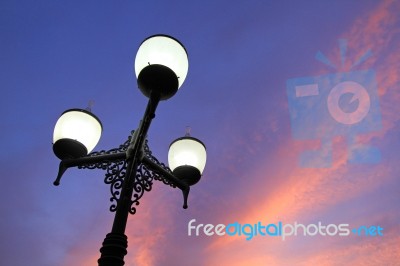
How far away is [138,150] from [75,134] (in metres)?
0.98

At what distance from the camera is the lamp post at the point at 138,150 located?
178 inches

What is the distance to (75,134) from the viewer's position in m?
5.38

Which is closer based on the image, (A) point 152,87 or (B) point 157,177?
(A) point 152,87

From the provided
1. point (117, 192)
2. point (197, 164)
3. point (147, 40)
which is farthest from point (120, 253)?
point (147, 40)

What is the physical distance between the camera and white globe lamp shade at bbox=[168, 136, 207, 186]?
5.71 m

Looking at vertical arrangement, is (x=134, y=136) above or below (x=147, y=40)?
below

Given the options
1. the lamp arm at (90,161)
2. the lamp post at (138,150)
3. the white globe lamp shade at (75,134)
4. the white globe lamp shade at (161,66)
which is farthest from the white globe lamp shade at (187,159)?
the white globe lamp shade at (161,66)

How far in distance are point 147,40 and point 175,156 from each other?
1903 mm

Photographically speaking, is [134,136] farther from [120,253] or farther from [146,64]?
[120,253]

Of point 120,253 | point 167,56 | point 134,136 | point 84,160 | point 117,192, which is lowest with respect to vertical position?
point 120,253

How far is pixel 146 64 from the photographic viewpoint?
4.65 m

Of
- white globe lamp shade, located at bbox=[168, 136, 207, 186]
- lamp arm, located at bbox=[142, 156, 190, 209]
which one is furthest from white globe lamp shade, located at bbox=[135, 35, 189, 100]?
white globe lamp shade, located at bbox=[168, 136, 207, 186]

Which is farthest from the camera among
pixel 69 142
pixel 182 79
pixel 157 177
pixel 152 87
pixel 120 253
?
pixel 157 177

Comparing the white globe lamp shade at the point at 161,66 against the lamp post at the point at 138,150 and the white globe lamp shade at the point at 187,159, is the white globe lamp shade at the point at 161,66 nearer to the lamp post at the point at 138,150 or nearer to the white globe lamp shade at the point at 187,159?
the lamp post at the point at 138,150
